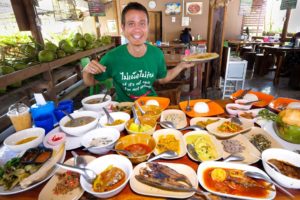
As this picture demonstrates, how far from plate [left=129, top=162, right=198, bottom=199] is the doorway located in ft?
33.0

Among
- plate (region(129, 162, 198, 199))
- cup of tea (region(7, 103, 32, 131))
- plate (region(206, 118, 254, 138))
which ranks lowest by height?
plate (region(129, 162, 198, 199))

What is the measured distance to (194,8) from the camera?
9.55m

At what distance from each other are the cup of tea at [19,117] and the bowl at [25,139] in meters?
0.14

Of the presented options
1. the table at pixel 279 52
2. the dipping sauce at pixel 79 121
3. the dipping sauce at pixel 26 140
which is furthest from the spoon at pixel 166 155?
the table at pixel 279 52

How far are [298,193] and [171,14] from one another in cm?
1031

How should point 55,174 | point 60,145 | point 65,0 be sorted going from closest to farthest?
point 55,174
point 60,145
point 65,0

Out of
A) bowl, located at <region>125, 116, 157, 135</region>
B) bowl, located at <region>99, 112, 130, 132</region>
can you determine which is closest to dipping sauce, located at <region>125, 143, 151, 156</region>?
bowl, located at <region>125, 116, 157, 135</region>

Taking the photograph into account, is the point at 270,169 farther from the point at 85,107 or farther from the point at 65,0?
the point at 65,0

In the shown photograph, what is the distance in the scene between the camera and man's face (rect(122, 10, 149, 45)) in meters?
1.93

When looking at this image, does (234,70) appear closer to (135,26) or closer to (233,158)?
(135,26)

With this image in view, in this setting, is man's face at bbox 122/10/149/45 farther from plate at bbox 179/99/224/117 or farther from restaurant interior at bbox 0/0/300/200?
plate at bbox 179/99/224/117

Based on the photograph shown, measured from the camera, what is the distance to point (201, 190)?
2.91 feet

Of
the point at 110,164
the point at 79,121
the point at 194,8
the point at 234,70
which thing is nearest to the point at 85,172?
the point at 110,164

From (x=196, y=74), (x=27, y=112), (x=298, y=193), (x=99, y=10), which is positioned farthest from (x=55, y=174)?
(x=99, y=10)
